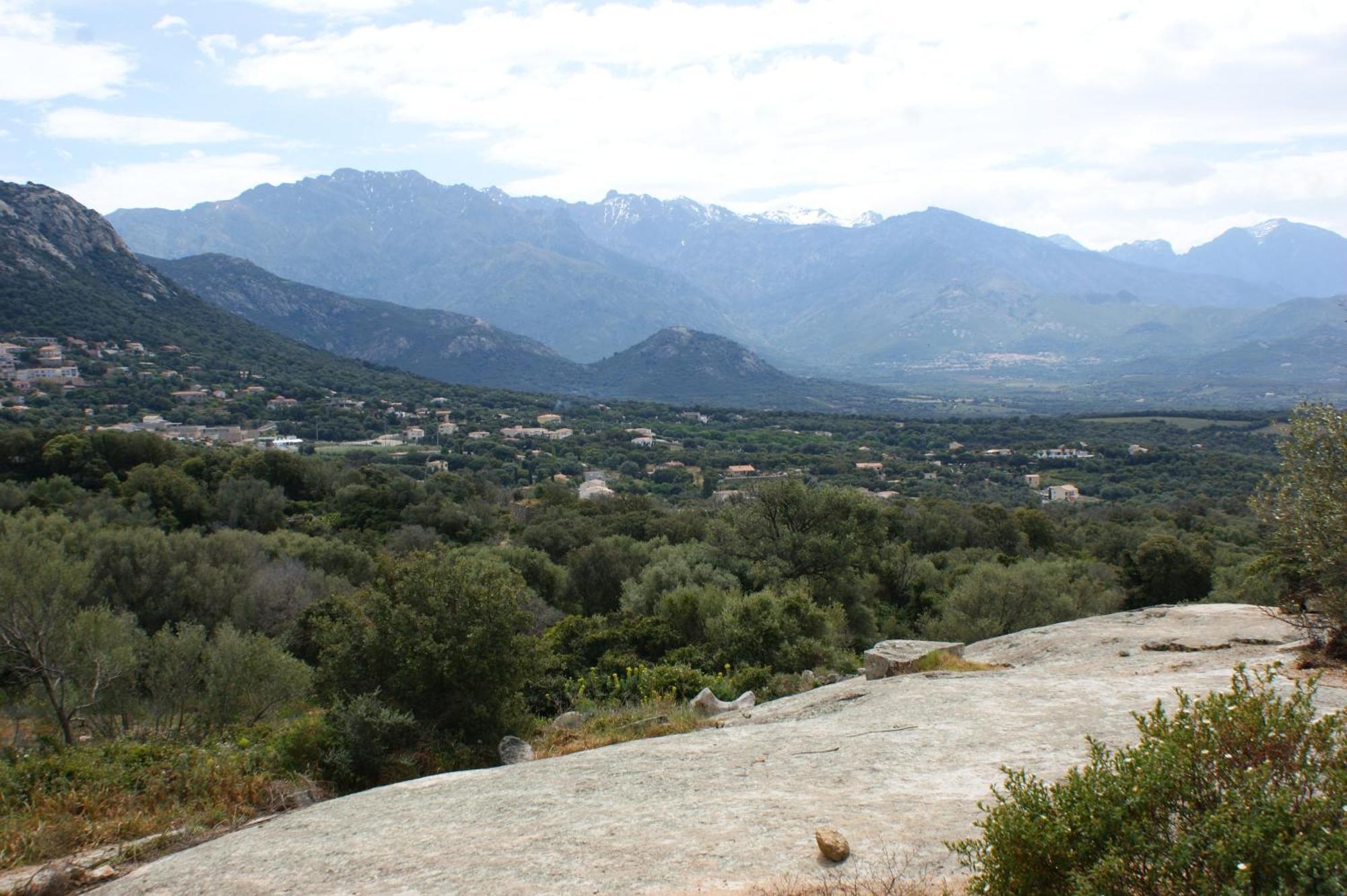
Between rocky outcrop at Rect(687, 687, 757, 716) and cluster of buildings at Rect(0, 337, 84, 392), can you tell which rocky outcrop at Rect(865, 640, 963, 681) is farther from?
cluster of buildings at Rect(0, 337, 84, 392)

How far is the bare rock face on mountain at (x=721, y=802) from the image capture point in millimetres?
5754

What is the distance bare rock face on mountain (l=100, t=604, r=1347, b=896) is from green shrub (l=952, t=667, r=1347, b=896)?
1.80 m

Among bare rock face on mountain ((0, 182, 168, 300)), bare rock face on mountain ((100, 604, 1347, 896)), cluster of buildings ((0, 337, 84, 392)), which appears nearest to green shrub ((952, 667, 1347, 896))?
bare rock face on mountain ((100, 604, 1347, 896))

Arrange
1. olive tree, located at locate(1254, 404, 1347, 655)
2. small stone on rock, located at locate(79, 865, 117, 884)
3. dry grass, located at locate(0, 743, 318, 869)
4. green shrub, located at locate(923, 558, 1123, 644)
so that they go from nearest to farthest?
small stone on rock, located at locate(79, 865, 117, 884)
dry grass, located at locate(0, 743, 318, 869)
olive tree, located at locate(1254, 404, 1347, 655)
green shrub, located at locate(923, 558, 1123, 644)

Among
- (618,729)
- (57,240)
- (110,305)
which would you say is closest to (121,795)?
(618,729)

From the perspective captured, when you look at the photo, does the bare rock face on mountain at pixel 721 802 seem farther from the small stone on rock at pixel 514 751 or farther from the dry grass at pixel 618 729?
the small stone on rock at pixel 514 751

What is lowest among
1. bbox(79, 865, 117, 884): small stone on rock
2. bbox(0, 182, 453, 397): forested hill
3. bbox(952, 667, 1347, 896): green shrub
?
bbox(79, 865, 117, 884): small stone on rock

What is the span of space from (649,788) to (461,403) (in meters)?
110

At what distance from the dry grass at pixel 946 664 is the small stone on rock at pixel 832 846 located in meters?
6.63

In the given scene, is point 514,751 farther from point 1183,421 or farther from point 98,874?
point 1183,421

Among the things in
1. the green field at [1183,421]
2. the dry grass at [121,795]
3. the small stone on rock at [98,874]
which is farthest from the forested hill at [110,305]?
the green field at [1183,421]

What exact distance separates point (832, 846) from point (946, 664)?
283 inches

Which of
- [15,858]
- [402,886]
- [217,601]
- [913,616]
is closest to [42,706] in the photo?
[217,601]

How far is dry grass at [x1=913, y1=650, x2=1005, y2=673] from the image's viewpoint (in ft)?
38.2
